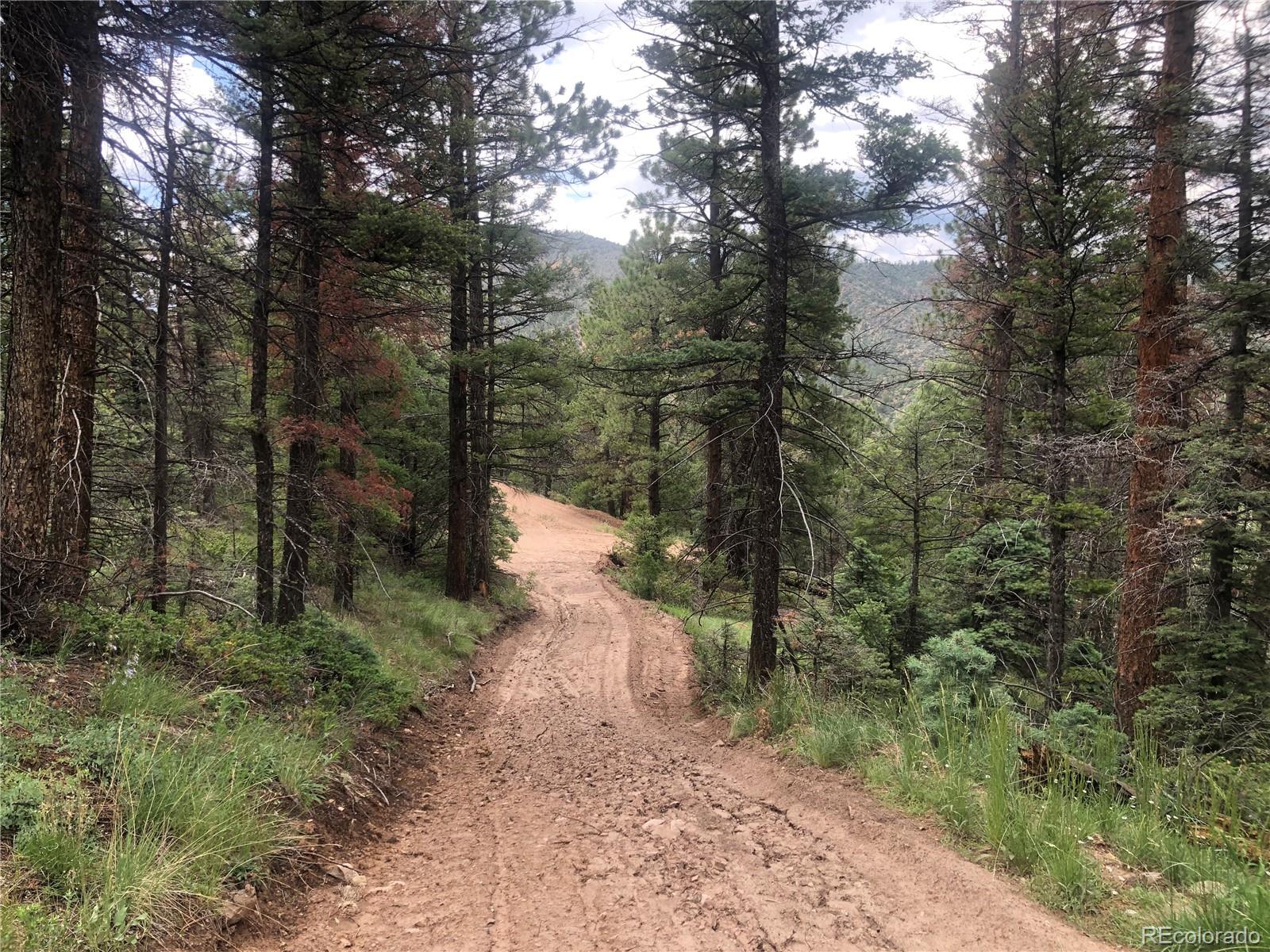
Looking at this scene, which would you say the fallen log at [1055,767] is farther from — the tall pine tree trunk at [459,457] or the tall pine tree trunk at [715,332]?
the tall pine tree trunk at [459,457]

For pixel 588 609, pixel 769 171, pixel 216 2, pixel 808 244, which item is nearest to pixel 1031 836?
pixel 808 244

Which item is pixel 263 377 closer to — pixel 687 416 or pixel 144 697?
pixel 144 697

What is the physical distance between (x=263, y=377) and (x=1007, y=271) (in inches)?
494

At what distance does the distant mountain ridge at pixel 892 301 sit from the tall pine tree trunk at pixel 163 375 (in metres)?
6.94

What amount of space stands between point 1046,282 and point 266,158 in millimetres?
10342

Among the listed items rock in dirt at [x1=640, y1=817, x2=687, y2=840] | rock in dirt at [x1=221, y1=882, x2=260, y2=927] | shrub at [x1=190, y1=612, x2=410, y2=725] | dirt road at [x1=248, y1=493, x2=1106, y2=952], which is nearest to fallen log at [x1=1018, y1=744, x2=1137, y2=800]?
dirt road at [x1=248, y1=493, x2=1106, y2=952]

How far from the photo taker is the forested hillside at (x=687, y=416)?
402 cm

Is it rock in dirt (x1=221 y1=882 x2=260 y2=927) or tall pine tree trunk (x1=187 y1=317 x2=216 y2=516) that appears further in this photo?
tall pine tree trunk (x1=187 y1=317 x2=216 y2=516)

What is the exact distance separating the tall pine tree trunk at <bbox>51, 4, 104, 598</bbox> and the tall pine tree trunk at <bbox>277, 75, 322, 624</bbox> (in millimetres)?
1959

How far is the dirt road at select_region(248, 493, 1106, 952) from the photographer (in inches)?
136

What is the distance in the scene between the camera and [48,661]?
461 cm

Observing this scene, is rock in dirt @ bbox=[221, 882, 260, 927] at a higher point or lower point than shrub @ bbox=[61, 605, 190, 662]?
lower

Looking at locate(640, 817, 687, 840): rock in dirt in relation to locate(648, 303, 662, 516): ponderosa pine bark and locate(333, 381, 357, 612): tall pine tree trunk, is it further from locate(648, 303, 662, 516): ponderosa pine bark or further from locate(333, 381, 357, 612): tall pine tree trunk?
locate(648, 303, 662, 516): ponderosa pine bark

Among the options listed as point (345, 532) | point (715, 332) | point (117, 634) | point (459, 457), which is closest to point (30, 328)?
point (117, 634)
